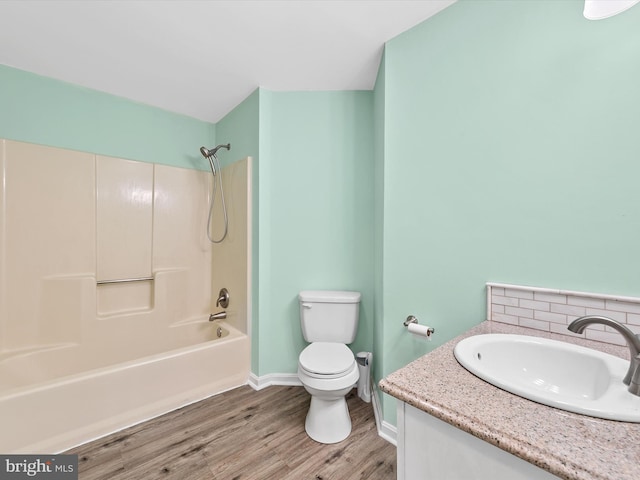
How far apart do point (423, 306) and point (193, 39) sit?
2.05m

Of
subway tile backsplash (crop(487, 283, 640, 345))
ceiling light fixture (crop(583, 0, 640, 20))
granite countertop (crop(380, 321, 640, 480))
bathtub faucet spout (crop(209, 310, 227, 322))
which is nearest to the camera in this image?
granite countertop (crop(380, 321, 640, 480))

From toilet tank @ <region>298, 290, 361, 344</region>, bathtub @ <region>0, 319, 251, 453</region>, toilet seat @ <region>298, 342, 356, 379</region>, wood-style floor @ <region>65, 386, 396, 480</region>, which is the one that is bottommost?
wood-style floor @ <region>65, 386, 396, 480</region>

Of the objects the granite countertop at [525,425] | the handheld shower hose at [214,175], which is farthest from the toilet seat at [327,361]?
the handheld shower hose at [214,175]

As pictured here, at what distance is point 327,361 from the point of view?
1.60 m

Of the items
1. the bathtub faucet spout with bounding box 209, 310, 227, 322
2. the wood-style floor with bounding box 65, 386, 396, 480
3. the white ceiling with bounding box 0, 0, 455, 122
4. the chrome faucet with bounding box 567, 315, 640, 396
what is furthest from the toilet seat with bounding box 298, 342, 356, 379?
the white ceiling with bounding box 0, 0, 455, 122

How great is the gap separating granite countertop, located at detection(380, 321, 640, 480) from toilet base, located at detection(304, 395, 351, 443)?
3.21 feet

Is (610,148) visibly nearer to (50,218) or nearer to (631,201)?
(631,201)

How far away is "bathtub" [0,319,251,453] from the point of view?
134cm

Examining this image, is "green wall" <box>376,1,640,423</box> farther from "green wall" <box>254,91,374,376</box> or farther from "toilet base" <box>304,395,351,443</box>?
"green wall" <box>254,91,374,376</box>

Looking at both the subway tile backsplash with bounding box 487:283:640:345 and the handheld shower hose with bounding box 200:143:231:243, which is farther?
the handheld shower hose with bounding box 200:143:231:243

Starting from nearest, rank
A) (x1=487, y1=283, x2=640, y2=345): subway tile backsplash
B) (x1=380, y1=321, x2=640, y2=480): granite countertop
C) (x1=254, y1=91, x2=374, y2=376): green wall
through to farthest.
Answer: (x1=380, y1=321, x2=640, y2=480): granite countertop < (x1=487, y1=283, x2=640, y2=345): subway tile backsplash < (x1=254, y1=91, x2=374, y2=376): green wall

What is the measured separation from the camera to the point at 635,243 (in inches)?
36.1

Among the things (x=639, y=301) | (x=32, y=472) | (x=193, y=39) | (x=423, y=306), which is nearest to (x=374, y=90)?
(x=193, y=39)

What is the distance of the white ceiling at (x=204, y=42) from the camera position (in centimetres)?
137
